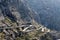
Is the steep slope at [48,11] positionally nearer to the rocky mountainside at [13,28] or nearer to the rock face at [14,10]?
the rock face at [14,10]

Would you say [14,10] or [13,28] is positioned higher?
[14,10]

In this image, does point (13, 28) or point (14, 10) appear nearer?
point (13, 28)

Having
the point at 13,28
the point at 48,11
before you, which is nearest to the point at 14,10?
the point at 13,28

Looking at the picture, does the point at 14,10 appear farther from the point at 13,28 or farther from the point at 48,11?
the point at 48,11

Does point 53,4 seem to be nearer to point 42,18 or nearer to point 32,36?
point 42,18

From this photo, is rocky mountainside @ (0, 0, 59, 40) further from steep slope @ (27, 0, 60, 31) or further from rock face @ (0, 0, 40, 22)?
steep slope @ (27, 0, 60, 31)

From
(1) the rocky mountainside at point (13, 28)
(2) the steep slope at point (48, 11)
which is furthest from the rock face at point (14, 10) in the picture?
(2) the steep slope at point (48, 11)

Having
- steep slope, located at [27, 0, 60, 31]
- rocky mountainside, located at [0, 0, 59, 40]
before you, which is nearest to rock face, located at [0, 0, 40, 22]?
rocky mountainside, located at [0, 0, 59, 40]

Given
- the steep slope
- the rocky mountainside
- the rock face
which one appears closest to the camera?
the rocky mountainside

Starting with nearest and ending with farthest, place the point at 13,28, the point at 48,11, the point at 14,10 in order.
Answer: the point at 13,28, the point at 14,10, the point at 48,11

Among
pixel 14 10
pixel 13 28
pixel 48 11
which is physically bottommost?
pixel 48 11

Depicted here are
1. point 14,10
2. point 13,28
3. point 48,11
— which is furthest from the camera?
point 48,11

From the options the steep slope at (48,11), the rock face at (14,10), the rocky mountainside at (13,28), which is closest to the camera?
the rocky mountainside at (13,28)
